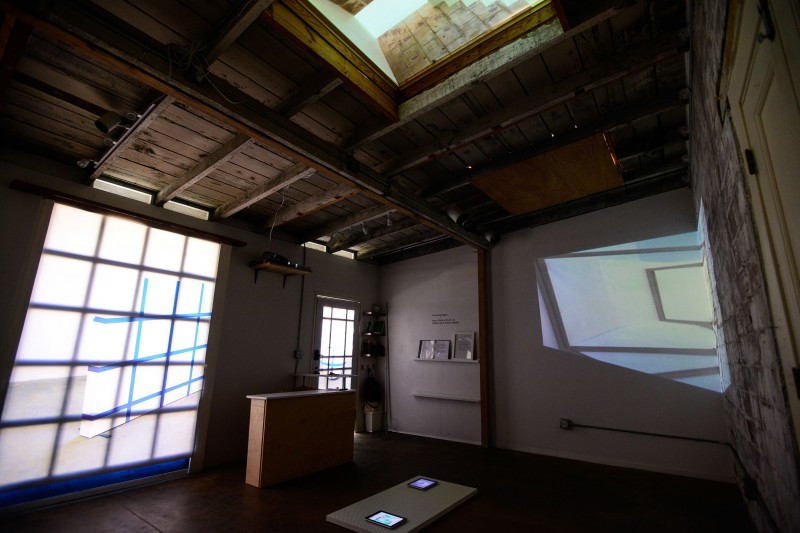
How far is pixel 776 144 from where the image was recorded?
3.67 feet

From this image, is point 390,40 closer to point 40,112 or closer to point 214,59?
point 214,59

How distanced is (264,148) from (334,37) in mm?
1315

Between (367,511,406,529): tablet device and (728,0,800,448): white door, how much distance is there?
2197 mm

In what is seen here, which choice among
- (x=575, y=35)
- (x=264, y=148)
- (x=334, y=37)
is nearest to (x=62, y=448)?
(x=264, y=148)

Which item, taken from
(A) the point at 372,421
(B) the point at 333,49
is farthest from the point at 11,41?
(A) the point at 372,421

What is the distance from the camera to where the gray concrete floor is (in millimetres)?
2633

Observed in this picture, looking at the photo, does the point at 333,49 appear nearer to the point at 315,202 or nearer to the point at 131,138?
the point at 131,138

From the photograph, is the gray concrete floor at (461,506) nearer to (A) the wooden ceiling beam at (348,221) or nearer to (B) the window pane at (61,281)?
(B) the window pane at (61,281)

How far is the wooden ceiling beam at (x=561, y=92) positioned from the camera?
7.50 feet

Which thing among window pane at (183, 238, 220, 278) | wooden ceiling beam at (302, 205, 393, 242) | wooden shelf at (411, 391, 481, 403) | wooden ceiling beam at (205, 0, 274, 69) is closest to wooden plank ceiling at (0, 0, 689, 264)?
wooden ceiling beam at (205, 0, 274, 69)

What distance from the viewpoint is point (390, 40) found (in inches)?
105

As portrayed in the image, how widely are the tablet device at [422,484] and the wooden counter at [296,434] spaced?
1.06 m

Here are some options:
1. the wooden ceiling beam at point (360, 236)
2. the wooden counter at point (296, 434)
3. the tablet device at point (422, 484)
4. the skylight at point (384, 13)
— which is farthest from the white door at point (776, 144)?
the wooden ceiling beam at point (360, 236)

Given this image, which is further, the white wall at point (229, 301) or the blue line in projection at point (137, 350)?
the blue line in projection at point (137, 350)
